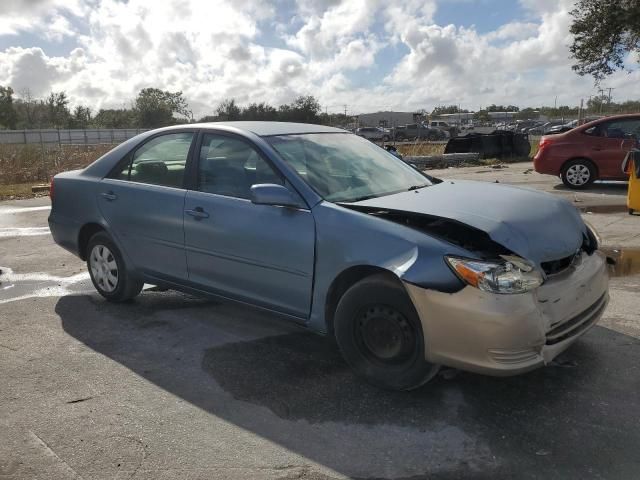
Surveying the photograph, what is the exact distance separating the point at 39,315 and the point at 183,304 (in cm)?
124

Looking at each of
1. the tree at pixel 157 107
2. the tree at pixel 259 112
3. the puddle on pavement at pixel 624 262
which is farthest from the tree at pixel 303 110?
the puddle on pavement at pixel 624 262

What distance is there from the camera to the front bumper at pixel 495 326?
2959 mm

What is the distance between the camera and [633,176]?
8258mm

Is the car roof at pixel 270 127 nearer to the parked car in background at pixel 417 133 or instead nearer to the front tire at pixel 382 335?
the front tire at pixel 382 335

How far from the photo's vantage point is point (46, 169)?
1862 centimetres

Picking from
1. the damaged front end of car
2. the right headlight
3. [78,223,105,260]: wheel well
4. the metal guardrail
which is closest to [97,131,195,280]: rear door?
[78,223,105,260]: wheel well

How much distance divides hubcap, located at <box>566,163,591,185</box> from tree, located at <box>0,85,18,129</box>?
7624cm

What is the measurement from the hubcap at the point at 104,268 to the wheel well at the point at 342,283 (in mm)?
2347

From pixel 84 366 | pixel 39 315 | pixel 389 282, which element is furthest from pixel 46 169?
pixel 389 282

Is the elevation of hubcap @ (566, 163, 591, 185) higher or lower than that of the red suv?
lower

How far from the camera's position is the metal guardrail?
4268cm

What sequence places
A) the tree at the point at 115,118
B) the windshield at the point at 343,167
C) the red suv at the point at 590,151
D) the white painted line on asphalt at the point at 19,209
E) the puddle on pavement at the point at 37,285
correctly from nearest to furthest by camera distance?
the windshield at the point at 343,167 < the puddle on pavement at the point at 37,285 < the white painted line on asphalt at the point at 19,209 < the red suv at the point at 590,151 < the tree at the point at 115,118

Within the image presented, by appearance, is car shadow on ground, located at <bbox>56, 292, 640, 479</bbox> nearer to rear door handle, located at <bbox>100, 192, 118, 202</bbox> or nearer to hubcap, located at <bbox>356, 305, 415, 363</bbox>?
hubcap, located at <bbox>356, 305, 415, 363</bbox>

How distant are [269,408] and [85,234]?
2.94 m
